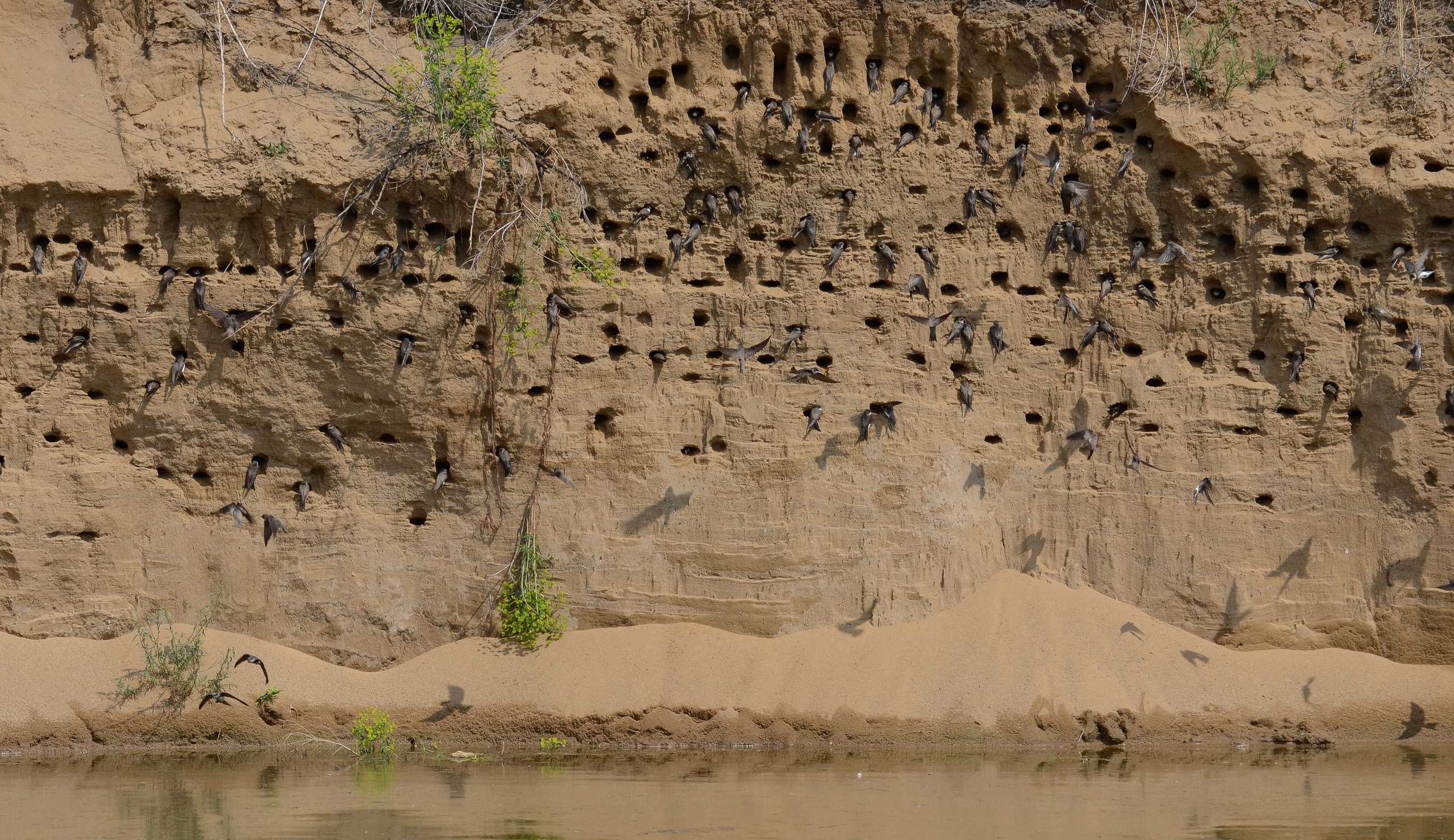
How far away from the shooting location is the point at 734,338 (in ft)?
32.1

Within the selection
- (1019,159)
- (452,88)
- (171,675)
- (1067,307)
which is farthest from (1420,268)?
(171,675)

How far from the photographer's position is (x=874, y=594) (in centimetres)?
948

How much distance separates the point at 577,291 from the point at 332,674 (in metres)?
3.12

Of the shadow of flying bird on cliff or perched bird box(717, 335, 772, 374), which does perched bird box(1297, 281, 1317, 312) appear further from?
the shadow of flying bird on cliff

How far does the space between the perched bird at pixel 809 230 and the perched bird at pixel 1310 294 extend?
348 centimetres

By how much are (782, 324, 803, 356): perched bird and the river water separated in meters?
2.85

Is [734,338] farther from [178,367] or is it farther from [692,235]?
[178,367]

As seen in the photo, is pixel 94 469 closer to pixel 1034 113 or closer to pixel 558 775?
pixel 558 775

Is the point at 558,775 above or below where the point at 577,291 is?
below

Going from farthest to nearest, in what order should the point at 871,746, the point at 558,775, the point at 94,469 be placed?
the point at 94,469 < the point at 871,746 < the point at 558,775

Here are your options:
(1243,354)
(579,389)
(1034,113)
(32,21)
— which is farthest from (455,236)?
(1243,354)

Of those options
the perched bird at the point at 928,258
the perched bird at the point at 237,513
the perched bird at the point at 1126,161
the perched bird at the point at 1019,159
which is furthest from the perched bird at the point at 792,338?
the perched bird at the point at 237,513

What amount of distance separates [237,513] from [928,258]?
16.9 feet

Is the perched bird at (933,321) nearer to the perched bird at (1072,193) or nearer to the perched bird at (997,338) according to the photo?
the perched bird at (997,338)
